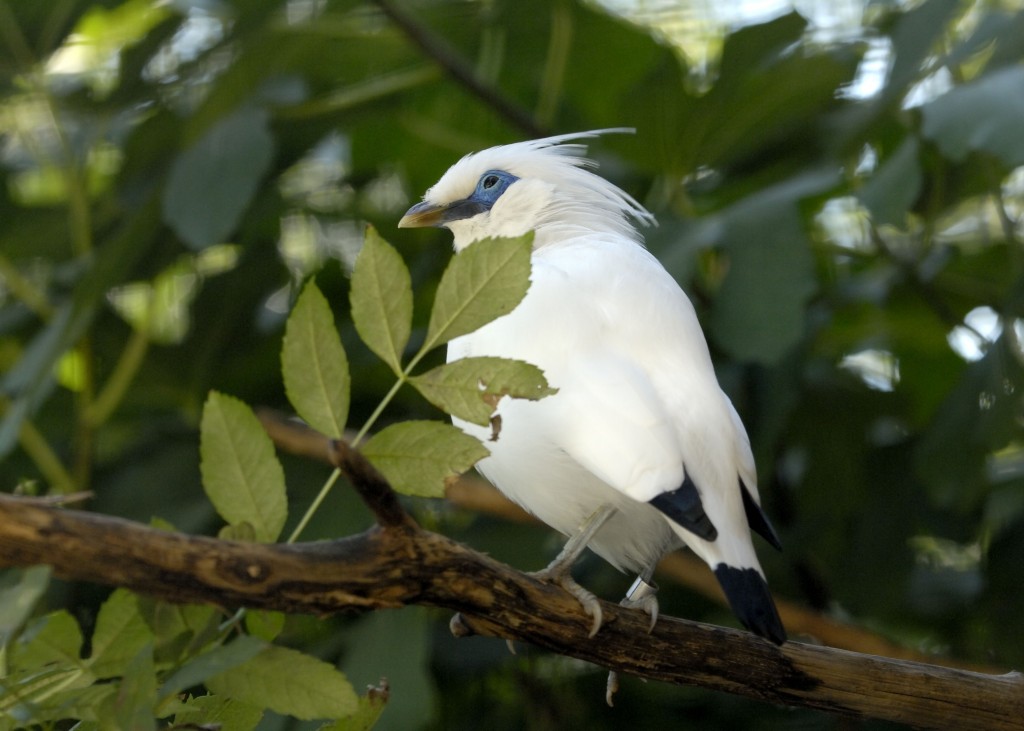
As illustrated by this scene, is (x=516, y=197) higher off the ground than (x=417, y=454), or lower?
lower

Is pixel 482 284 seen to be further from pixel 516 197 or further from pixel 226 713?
pixel 516 197

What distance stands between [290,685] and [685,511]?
517 mm

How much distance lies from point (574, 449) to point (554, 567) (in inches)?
5.7

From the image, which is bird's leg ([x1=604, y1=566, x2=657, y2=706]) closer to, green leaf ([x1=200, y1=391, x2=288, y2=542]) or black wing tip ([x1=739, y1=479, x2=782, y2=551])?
black wing tip ([x1=739, y1=479, x2=782, y2=551])

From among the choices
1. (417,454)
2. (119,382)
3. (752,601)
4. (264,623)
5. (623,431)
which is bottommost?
(119,382)

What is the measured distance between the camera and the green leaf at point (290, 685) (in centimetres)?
84

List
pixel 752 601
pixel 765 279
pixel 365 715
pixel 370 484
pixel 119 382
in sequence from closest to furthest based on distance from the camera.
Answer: pixel 370 484 < pixel 365 715 < pixel 752 601 < pixel 765 279 < pixel 119 382

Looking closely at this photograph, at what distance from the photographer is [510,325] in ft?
4.63

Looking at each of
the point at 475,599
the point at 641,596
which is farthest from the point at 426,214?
the point at 475,599

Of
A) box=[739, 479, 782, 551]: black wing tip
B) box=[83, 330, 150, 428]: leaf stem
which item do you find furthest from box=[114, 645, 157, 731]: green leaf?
box=[83, 330, 150, 428]: leaf stem

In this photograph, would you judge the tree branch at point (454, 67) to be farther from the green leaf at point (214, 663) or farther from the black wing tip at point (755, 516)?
the green leaf at point (214, 663)

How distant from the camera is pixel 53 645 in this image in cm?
87

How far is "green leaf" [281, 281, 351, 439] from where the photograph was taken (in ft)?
2.84

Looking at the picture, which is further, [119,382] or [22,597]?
[119,382]
